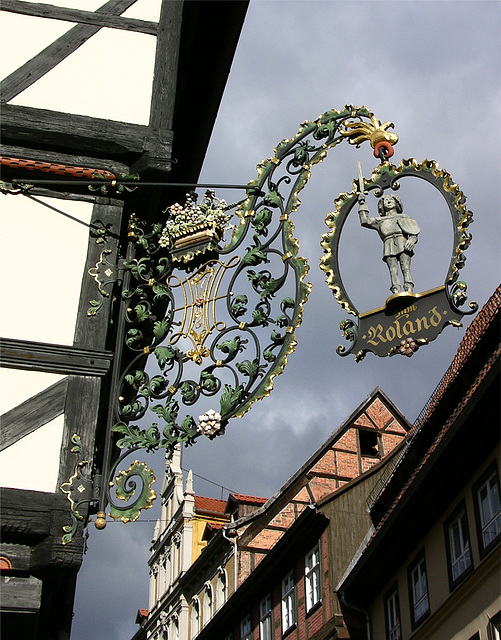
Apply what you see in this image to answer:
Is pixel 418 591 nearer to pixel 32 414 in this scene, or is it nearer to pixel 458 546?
pixel 458 546

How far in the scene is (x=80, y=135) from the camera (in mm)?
7934

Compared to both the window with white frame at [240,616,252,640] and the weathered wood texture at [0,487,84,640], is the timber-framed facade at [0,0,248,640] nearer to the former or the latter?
the weathered wood texture at [0,487,84,640]

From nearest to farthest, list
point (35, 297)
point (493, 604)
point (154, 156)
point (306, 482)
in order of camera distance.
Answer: point (35, 297) < point (154, 156) < point (493, 604) < point (306, 482)

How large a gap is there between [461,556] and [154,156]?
10.8 meters

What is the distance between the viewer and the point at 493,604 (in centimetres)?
1470

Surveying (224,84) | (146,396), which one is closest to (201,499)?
(224,84)

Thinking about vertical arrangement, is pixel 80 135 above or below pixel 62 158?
above

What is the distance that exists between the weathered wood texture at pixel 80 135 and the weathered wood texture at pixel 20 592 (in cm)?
348

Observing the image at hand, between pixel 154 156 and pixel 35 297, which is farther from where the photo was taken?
pixel 154 156

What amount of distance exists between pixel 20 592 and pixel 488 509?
10.9m

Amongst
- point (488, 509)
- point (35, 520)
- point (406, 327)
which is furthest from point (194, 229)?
point (488, 509)

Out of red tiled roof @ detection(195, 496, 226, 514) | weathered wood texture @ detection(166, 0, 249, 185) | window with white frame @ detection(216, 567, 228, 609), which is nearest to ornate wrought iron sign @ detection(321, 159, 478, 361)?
weathered wood texture @ detection(166, 0, 249, 185)

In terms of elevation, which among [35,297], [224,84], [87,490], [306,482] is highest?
[306,482]

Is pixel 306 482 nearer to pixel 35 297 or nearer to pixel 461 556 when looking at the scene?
pixel 461 556
